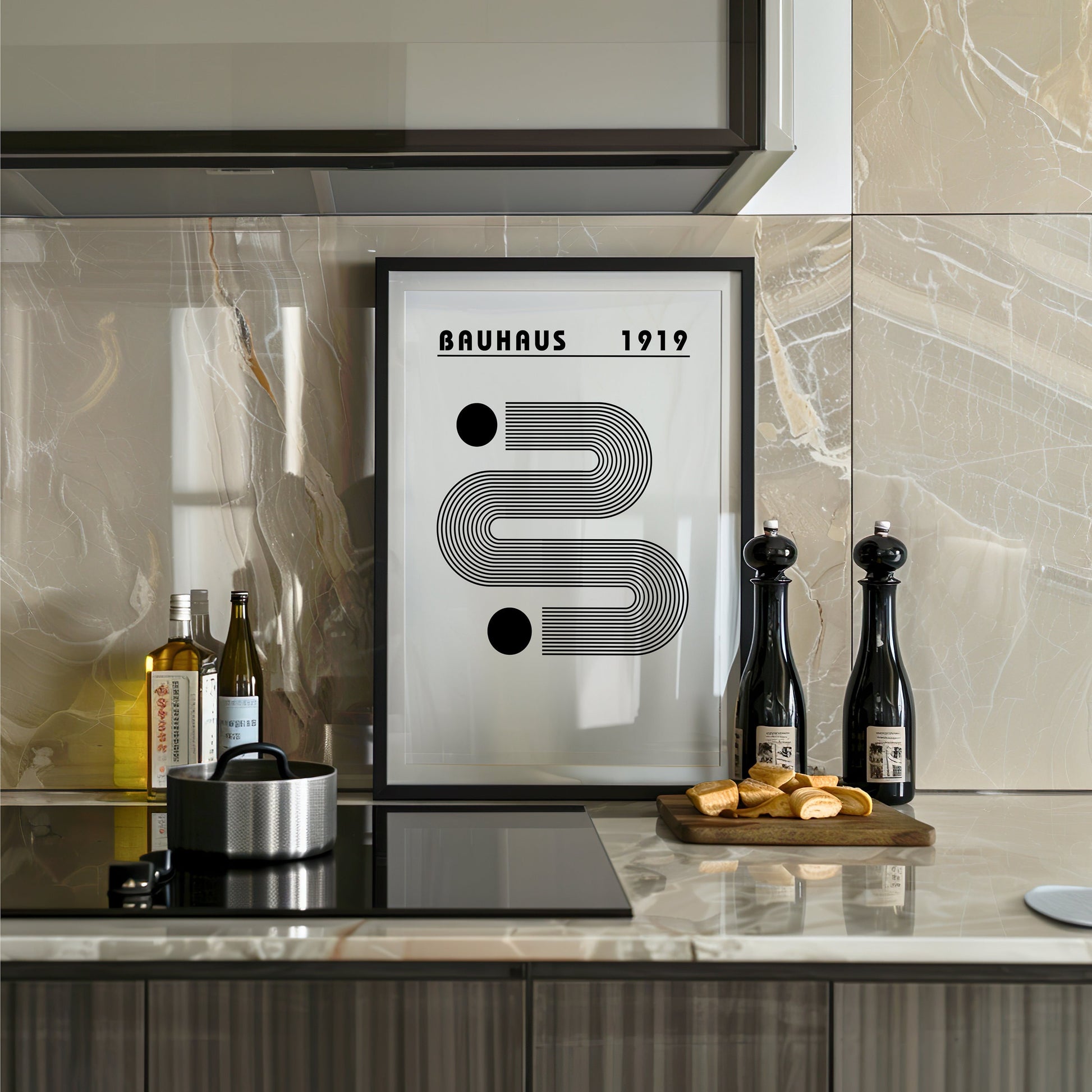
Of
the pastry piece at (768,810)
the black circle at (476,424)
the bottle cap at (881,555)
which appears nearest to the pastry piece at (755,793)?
the pastry piece at (768,810)

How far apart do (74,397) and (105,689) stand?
15.7 inches

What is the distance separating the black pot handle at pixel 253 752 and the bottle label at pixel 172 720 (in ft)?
0.92

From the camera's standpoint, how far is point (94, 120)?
1.09m

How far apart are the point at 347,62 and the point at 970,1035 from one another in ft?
3.62

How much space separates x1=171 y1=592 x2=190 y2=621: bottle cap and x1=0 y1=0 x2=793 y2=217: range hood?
515 mm

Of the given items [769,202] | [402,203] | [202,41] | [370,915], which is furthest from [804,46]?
[370,915]

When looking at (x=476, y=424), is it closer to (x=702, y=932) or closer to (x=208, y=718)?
(x=208, y=718)

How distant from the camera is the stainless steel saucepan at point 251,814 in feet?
3.11

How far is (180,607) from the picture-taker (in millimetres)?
1288

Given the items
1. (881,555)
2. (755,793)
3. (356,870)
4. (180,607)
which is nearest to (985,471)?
(881,555)

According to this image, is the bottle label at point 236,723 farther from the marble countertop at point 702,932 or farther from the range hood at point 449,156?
the range hood at point 449,156

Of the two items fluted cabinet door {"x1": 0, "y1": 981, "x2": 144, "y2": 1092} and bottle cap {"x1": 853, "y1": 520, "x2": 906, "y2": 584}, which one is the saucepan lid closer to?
fluted cabinet door {"x1": 0, "y1": 981, "x2": 144, "y2": 1092}

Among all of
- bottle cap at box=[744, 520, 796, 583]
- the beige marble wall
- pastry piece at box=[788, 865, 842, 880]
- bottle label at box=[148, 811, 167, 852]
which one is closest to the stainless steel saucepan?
bottle label at box=[148, 811, 167, 852]

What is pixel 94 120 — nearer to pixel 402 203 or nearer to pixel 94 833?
pixel 402 203
